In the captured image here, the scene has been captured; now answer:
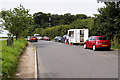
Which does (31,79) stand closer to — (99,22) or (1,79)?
(1,79)

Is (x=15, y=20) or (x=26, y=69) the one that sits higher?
(x=15, y=20)

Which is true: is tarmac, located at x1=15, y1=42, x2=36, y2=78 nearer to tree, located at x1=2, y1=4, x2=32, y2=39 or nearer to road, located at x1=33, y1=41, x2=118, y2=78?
road, located at x1=33, y1=41, x2=118, y2=78

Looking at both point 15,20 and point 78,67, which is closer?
point 78,67

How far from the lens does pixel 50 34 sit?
56281 millimetres

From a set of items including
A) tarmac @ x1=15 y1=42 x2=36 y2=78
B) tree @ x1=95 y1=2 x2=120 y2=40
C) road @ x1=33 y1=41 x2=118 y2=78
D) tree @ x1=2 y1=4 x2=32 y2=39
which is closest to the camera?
tarmac @ x1=15 y1=42 x2=36 y2=78

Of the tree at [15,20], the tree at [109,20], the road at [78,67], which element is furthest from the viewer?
the tree at [15,20]

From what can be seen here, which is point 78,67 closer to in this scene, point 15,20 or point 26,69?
point 26,69

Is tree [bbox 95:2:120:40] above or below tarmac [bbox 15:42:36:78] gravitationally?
above

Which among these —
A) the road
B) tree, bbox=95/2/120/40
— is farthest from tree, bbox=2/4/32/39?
the road

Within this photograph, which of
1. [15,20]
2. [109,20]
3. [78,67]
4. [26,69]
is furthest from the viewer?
[15,20]

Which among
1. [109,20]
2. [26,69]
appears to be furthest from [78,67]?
[109,20]

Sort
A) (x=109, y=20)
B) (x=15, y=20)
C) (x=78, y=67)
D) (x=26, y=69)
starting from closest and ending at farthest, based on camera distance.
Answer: (x=26, y=69) < (x=78, y=67) < (x=109, y=20) < (x=15, y=20)

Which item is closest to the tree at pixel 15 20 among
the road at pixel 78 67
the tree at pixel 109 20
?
the tree at pixel 109 20

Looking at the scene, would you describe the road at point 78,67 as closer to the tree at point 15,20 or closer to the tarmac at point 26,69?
the tarmac at point 26,69
